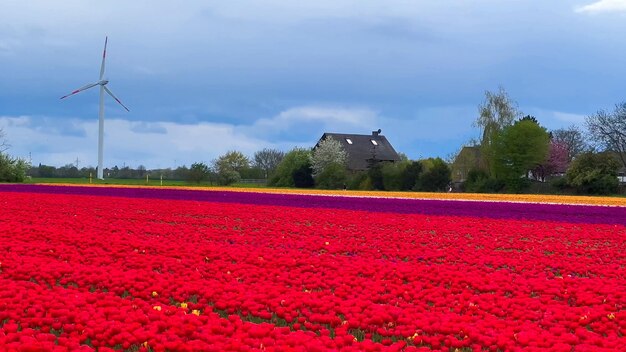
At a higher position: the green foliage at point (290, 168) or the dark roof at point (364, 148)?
the dark roof at point (364, 148)

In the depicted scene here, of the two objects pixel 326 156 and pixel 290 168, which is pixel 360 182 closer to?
pixel 326 156

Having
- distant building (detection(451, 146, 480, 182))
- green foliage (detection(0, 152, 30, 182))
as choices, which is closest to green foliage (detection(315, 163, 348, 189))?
distant building (detection(451, 146, 480, 182))

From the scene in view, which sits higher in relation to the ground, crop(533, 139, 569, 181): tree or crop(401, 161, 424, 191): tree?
crop(533, 139, 569, 181): tree

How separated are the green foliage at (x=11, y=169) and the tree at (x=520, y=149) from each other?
148 feet

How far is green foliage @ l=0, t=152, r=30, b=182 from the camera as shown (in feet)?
205

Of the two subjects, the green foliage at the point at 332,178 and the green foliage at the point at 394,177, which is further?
the green foliage at the point at 332,178

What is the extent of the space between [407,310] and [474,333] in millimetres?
1087

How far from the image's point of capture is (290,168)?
247 feet

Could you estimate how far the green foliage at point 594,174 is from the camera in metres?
53.8

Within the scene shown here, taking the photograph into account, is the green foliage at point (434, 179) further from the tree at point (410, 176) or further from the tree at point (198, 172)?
the tree at point (198, 172)

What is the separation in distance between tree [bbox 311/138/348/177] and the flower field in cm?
5779

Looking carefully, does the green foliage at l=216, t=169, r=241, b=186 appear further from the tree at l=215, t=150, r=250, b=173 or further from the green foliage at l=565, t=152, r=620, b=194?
the green foliage at l=565, t=152, r=620, b=194

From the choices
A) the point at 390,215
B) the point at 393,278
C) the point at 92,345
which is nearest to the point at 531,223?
the point at 390,215

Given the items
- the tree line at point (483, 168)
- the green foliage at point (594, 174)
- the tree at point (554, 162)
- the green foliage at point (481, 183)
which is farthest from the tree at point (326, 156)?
the green foliage at point (594, 174)
